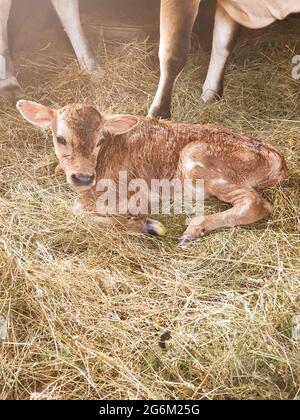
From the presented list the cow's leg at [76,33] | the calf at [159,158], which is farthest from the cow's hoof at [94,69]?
the calf at [159,158]

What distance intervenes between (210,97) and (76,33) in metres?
0.79

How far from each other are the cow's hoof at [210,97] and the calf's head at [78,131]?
1.71 feet

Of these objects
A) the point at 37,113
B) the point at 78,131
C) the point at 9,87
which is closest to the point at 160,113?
the point at 78,131

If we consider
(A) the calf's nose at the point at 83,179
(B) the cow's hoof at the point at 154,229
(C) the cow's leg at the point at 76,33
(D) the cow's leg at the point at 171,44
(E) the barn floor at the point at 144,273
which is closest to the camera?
(E) the barn floor at the point at 144,273

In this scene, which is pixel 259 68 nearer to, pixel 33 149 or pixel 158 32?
pixel 158 32

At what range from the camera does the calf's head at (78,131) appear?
116 inches

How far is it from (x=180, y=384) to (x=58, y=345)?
0.55 metres

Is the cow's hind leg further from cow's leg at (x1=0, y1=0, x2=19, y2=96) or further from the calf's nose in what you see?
cow's leg at (x1=0, y1=0, x2=19, y2=96)

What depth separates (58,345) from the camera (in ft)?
8.80

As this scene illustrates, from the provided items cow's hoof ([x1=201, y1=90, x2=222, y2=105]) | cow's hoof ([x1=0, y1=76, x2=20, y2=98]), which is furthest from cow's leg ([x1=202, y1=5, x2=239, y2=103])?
cow's hoof ([x1=0, y1=76, x2=20, y2=98])

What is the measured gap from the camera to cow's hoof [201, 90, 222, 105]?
3354 mm

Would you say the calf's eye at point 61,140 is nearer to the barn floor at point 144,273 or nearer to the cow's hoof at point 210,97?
the barn floor at point 144,273

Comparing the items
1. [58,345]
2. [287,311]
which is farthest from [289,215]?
[58,345]

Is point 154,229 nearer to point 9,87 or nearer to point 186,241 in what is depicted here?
point 186,241
